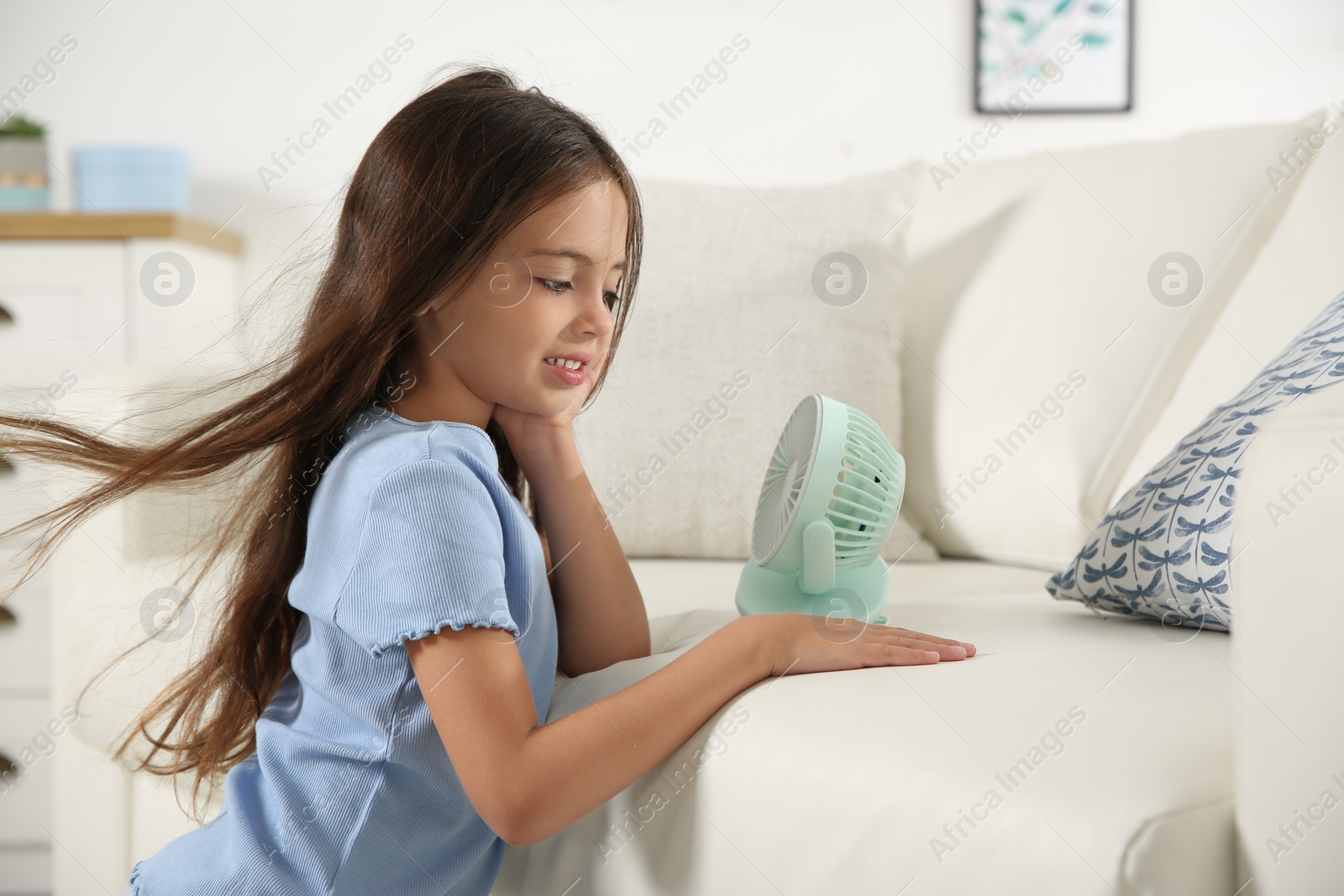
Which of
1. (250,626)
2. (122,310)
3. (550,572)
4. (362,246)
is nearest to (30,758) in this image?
(122,310)

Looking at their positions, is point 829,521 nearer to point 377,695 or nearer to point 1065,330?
point 377,695

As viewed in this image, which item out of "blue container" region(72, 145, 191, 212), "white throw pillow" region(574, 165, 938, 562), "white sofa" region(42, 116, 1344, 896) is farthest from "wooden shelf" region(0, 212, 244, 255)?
"white throw pillow" region(574, 165, 938, 562)

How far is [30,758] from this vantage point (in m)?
1.59

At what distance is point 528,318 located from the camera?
775mm

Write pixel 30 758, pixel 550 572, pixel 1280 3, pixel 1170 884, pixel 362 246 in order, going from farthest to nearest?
1. pixel 1280 3
2. pixel 30 758
3. pixel 550 572
4. pixel 362 246
5. pixel 1170 884

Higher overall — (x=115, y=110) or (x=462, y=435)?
(x=115, y=110)

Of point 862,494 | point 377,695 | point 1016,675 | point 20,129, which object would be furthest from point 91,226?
point 1016,675

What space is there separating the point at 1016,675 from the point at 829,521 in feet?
0.68

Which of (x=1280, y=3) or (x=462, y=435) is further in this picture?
(x=1280, y=3)

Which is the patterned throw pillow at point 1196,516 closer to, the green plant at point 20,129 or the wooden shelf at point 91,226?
the wooden shelf at point 91,226

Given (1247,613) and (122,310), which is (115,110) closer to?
(122,310)

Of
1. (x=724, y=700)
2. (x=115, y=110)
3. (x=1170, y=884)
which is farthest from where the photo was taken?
(x=115, y=110)

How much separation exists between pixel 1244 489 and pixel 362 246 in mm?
611

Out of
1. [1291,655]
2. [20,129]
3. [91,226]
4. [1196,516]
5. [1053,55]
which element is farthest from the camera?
[1053,55]
